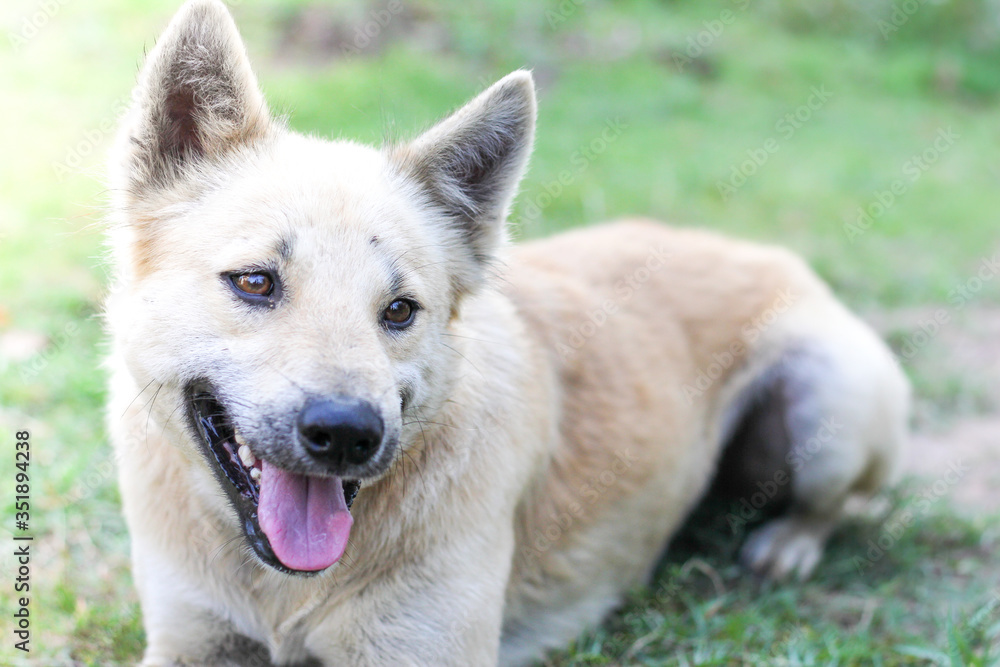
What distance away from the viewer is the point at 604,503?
156 inches

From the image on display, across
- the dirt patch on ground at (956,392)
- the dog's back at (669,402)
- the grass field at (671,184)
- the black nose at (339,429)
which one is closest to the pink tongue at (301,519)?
the black nose at (339,429)

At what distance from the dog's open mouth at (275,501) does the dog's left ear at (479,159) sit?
3.09 feet

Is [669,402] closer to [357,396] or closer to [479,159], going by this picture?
[479,159]

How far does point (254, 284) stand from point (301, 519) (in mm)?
732

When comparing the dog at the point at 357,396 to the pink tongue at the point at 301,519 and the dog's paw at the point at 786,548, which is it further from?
the dog's paw at the point at 786,548

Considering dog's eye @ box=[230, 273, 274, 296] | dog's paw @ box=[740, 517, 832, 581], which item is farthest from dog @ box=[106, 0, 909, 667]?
dog's paw @ box=[740, 517, 832, 581]

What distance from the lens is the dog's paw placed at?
4562 millimetres

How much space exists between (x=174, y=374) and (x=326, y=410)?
0.59m

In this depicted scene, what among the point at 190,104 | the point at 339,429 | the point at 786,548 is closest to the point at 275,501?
the point at 339,429

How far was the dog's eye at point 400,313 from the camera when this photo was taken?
2926 millimetres

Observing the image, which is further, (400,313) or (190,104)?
(190,104)

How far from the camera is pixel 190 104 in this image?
3.08 metres

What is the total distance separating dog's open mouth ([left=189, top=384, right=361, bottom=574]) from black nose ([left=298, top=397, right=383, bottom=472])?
0.80ft

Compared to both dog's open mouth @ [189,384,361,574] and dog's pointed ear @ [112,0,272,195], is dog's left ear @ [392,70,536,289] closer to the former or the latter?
dog's pointed ear @ [112,0,272,195]
